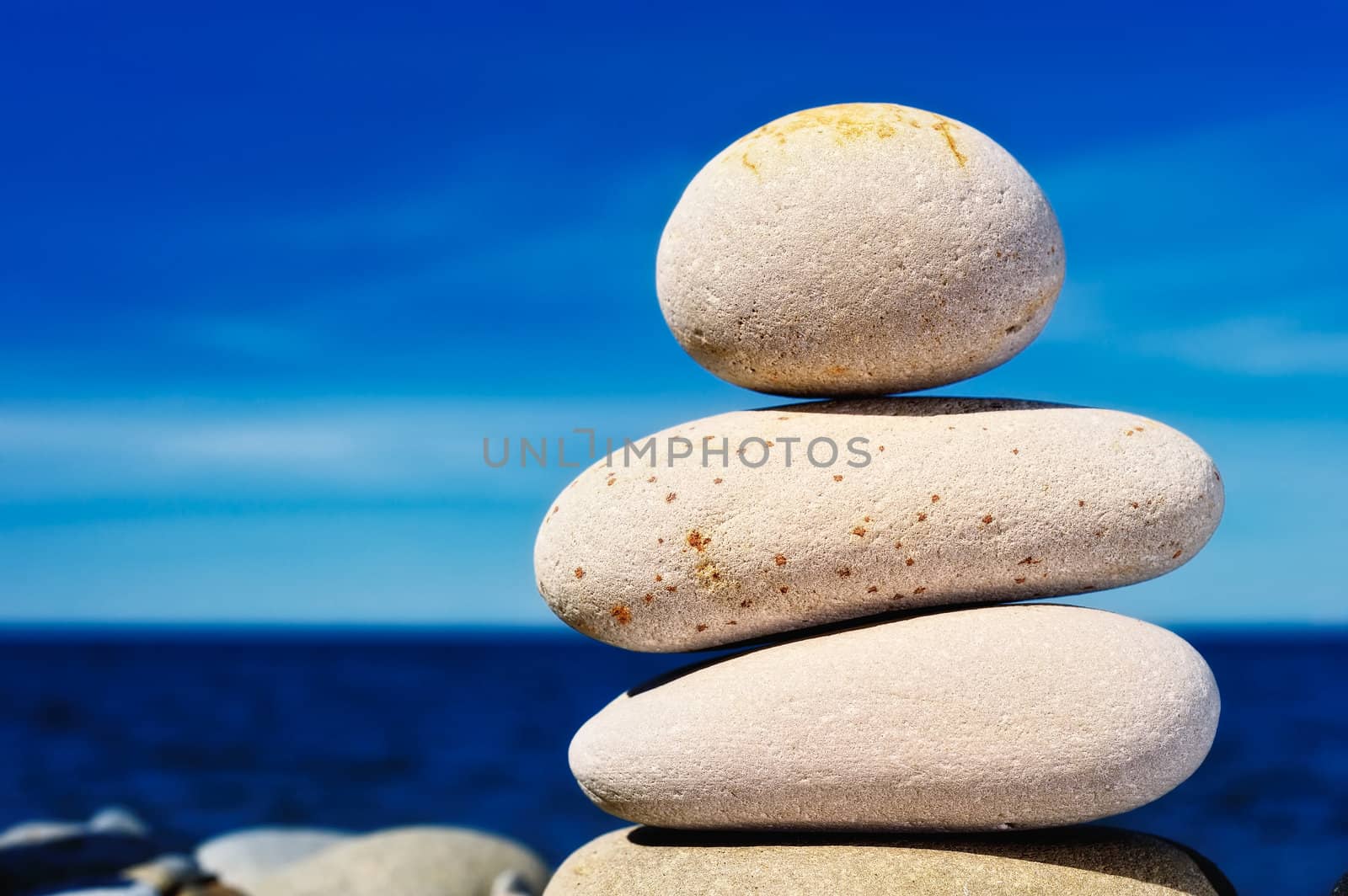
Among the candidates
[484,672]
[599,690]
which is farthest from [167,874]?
[484,672]

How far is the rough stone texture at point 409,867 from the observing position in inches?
384

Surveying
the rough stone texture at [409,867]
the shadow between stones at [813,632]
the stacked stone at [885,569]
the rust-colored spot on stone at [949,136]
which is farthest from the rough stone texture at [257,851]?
the rust-colored spot on stone at [949,136]

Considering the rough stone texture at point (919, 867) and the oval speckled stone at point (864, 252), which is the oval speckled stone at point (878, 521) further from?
the rough stone texture at point (919, 867)

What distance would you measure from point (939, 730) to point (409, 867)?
22.0 ft

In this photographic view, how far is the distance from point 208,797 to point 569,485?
57.8 ft

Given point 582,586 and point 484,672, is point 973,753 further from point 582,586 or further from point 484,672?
point 484,672

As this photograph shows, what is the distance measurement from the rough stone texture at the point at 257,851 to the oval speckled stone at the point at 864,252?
850 centimetres

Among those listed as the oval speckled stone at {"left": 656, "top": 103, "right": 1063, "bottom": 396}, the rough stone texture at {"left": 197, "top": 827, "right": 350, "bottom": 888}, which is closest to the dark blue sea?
the rough stone texture at {"left": 197, "top": 827, "right": 350, "bottom": 888}

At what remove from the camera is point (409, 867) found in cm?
989

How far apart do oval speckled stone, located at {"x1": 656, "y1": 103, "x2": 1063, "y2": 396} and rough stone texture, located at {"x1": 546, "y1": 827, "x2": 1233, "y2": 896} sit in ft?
6.38

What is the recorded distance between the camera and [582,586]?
4926 mm

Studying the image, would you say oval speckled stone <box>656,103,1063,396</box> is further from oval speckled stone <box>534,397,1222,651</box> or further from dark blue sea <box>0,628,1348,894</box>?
dark blue sea <box>0,628,1348,894</box>

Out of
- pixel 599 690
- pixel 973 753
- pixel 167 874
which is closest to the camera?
pixel 973 753

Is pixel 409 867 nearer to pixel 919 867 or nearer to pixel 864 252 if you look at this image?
pixel 919 867
